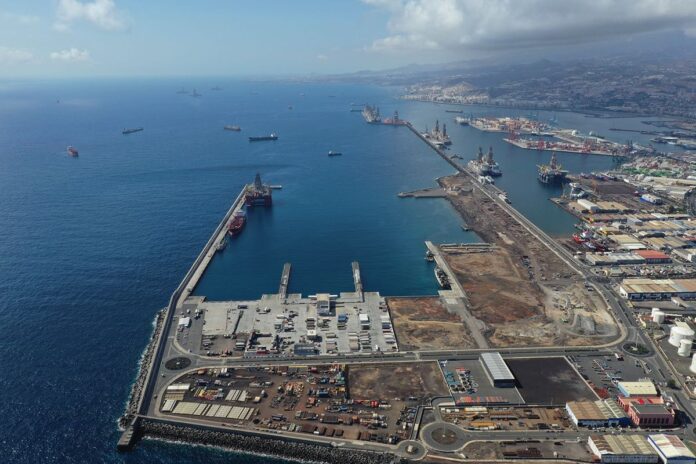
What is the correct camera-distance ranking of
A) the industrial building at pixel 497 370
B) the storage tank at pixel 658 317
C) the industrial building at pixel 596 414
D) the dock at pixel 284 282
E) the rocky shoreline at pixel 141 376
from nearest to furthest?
the industrial building at pixel 596 414
the rocky shoreline at pixel 141 376
the industrial building at pixel 497 370
the storage tank at pixel 658 317
the dock at pixel 284 282

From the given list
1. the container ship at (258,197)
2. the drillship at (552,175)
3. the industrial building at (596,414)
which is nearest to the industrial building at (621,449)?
the industrial building at (596,414)

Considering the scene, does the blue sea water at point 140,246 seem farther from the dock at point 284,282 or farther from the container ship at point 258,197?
the container ship at point 258,197

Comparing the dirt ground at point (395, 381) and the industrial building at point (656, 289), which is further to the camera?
the industrial building at point (656, 289)

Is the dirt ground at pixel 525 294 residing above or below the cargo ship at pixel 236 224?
below

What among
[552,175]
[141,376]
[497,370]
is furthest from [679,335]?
[552,175]

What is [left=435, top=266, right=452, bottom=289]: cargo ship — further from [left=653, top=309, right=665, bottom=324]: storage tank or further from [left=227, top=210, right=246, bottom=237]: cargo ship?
[left=227, top=210, right=246, bottom=237]: cargo ship

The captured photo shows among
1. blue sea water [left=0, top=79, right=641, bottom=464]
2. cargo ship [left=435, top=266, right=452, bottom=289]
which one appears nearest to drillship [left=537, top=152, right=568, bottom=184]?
blue sea water [left=0, top=79, right=641, bottom=464]

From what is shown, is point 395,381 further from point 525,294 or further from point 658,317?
point 658,317
